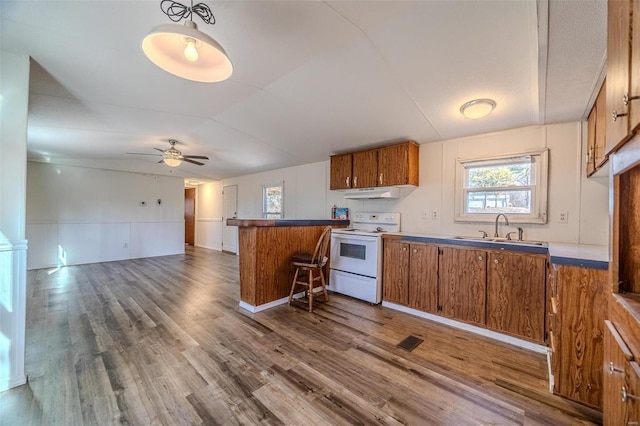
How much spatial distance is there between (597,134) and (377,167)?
7.11 feet

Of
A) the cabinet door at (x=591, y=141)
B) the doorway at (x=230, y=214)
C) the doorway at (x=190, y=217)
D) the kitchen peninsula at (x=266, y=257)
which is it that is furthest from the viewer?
the doorway at (x=190, y=217)

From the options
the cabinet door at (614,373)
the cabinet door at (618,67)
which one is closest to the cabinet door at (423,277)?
the cabinet door at (614,373)

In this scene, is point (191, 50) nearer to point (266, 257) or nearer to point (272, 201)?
point (266, 257)

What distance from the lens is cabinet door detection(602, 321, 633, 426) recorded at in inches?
34.7

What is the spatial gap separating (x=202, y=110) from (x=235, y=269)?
3305 mm

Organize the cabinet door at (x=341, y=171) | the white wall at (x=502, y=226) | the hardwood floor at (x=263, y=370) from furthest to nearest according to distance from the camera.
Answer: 1. the cabinet door at (x=341, y=171)
2. the white wall at (x=502, y=226)
3. the hardwood floor at (x=263, y=370)

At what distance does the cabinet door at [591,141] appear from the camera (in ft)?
6.81

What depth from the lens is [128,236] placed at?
20.8 ft

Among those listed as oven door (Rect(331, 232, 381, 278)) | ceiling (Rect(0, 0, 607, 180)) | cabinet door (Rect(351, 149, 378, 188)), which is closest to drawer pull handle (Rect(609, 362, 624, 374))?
ceiling (Rect(0, 0, 607, 180))

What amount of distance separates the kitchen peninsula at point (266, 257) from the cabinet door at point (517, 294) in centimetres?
225

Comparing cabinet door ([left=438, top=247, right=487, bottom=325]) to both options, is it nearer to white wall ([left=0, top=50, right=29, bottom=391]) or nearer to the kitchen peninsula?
the kitchen peninsula

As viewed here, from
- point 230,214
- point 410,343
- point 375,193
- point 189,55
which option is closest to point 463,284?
point 410,343

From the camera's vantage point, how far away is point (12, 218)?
170 cm

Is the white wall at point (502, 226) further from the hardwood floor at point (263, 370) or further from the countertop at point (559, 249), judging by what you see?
the hardwood floor at point (263, 370)
